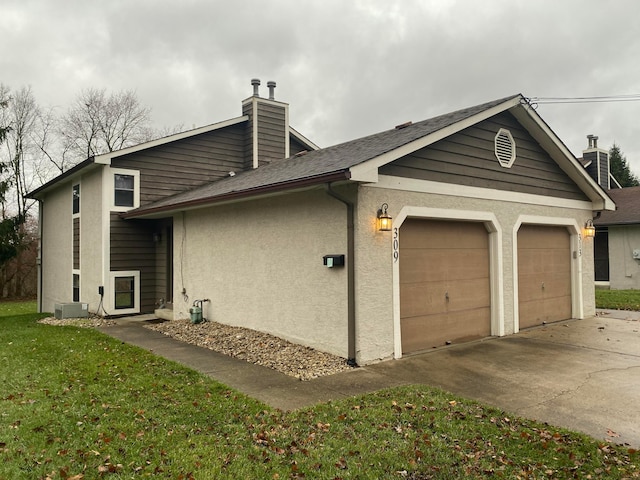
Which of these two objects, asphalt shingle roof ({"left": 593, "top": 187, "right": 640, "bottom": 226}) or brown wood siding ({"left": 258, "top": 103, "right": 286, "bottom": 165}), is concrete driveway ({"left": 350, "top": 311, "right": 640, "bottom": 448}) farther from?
asphalt shingle roof ({"left": 593, "top": 187, "right": 640, "bottom": 226})

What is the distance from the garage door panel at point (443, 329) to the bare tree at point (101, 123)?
25.8 metres

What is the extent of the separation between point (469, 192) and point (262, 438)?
5939 mm

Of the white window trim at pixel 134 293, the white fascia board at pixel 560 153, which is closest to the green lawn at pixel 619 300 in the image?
the white fascia board at pixel 560 153

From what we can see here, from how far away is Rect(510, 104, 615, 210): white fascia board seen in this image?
29.1ft

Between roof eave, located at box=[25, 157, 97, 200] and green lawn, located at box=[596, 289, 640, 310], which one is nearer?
roof eave, located at box=[25, 157, 97, 200]

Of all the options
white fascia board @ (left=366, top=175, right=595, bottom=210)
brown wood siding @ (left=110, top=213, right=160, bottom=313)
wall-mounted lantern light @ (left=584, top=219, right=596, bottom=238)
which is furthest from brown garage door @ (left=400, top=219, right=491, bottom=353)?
brown wood siding @ (left=110, top=213, right=160, bottom=313)

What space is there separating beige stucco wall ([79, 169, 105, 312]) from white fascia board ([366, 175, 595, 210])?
8.50 metres

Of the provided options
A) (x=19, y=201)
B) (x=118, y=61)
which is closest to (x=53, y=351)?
(x=118, y=61)

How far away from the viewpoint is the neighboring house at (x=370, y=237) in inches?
262

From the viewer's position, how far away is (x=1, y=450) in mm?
3596

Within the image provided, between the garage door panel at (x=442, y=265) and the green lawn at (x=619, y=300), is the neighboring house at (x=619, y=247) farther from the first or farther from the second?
the garage door panel at (x=442, y=265)

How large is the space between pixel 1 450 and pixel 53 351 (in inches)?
170

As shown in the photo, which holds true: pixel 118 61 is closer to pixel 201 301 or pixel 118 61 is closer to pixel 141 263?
pixel 141 263

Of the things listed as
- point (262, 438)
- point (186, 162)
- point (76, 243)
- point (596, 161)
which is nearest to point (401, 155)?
point (262, 438)
